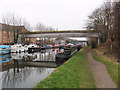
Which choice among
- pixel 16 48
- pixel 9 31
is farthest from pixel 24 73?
pixel 9 31

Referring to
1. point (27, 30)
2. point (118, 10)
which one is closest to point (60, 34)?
point (27, 30)

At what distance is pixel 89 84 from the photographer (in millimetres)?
6984

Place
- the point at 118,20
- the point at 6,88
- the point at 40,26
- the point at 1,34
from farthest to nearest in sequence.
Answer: the point at 40,26 < the point at 1,34 < the point at 118,20 < the point at 6,88

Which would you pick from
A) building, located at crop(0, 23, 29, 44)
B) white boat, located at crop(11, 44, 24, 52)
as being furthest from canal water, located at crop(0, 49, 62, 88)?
building, located at crop(0, 23, 29, 44)

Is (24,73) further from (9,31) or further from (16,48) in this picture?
(9,31)

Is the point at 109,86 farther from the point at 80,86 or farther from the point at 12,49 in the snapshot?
the point at 12,49

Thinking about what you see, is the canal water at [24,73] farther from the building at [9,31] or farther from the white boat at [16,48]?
the building at [9,31]

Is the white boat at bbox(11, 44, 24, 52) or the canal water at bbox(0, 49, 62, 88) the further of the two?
the white boat at bbox(11, 44, 24, 52)

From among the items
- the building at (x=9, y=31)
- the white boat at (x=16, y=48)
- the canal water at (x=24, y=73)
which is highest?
the building at (x=9, y=31)

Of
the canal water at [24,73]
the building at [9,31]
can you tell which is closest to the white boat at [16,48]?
the building at [9,31]

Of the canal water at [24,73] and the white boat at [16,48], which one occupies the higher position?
the white boat at [16,48]

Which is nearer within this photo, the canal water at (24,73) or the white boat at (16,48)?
the canal water at (24,73)

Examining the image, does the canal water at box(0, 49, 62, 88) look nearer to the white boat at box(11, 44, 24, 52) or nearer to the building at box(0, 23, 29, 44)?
the white boat at box(11, 44, 24, 52)

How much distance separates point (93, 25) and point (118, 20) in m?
18.5
